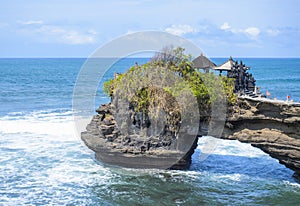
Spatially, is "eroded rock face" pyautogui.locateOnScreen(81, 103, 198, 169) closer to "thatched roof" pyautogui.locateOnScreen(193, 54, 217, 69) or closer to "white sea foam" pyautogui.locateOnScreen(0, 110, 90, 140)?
"thatched roof" pyautogui.locateOnScreen(193, 54, 217, 69)

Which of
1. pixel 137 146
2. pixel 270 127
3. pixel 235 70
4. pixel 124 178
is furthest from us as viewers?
pixel 235 70

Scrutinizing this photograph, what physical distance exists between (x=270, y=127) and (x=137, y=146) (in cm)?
729

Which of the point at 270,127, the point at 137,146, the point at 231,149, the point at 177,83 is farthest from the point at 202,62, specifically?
the point at 231,149

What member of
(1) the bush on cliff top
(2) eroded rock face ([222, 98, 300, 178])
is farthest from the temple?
(2) eroded rock face ([222, 98, 300, 178])

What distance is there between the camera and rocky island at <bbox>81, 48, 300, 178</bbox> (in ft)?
71.7

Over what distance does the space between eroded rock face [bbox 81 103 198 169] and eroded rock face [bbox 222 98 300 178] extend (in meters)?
2.73

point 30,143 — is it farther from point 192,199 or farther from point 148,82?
point 192,199

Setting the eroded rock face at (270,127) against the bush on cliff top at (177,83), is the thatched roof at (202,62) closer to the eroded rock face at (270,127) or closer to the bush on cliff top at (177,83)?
the bush on cliff top at (177,83)

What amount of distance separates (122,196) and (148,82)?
21.0 ft

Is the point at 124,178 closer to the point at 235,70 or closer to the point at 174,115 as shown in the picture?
the point at 174,115

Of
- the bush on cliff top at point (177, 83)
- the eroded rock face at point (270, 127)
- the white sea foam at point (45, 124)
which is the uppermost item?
the bush on cliff top at point (177, 83)

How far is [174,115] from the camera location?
883 inches

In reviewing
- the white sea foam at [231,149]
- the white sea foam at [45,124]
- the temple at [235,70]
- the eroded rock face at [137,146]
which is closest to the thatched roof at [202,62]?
the temple at [235,70]

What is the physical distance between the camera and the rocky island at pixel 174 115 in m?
21.8
